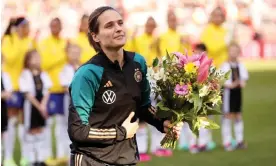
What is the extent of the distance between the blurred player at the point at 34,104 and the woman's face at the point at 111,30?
480 centimetres

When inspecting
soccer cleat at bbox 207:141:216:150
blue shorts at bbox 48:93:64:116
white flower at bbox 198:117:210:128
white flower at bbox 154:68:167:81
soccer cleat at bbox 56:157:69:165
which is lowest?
soccer cleat at bbox 56:157:69:165

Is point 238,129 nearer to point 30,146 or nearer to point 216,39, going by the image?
point 216,39

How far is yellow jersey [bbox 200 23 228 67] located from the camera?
10320 millimetres

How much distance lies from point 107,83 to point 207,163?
5.26 metres

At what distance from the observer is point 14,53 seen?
917 cm

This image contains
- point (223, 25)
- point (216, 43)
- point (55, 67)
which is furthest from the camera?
point (223, 25)

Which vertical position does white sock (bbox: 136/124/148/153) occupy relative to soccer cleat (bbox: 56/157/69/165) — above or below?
above

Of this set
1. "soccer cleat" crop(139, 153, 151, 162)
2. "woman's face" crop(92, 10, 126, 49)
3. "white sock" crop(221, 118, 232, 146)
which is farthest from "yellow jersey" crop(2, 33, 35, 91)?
"woman's face" crop(92, 10, 126, 49)

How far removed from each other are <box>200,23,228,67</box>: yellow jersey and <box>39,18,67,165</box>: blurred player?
2295 millimetres

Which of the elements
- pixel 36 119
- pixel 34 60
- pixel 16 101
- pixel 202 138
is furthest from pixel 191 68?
pixel 202 138

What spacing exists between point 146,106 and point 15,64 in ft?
17.1

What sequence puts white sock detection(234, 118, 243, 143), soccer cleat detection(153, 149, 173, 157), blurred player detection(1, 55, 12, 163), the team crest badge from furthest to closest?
white sock detection(234, 118, 243, 143)
soccer cleat detection(153, 149, 173, 157)
blurred player detection(1, 55, 12, 163)
the team crest badge

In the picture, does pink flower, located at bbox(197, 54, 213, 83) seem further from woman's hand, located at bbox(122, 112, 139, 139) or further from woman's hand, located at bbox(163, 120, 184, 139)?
woman's hand, located at bbox(122, 112, 139, 139)

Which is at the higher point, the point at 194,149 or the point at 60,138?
the point at 60,138
